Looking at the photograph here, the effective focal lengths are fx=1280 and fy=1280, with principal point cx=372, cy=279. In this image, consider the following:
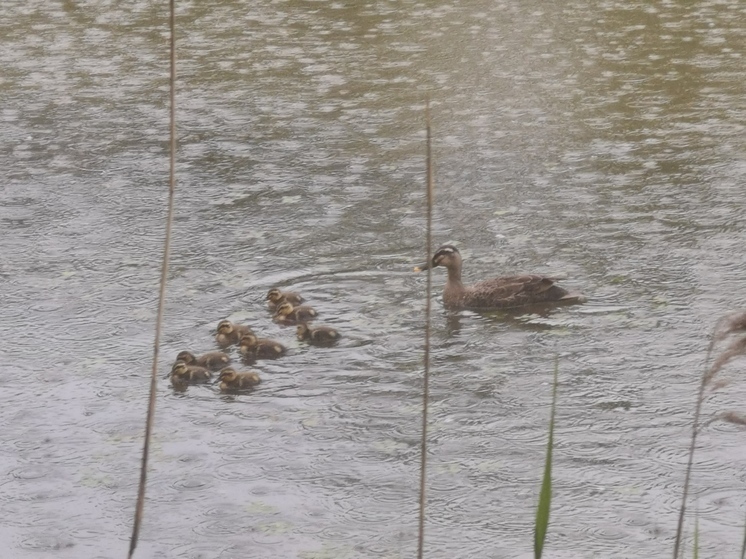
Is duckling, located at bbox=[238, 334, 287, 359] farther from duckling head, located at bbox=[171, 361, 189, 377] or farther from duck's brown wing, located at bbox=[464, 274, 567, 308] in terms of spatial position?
duck's brown wing, located at bbox=[464, 274, 567, 308]

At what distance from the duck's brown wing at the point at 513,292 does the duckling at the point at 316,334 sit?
88cm

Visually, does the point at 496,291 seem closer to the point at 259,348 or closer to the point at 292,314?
the point at 292,314

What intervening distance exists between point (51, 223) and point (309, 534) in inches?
169

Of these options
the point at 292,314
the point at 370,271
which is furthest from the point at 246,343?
the point at 370,271

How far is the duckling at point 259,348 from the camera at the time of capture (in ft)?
20.6

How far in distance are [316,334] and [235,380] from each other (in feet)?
1.95

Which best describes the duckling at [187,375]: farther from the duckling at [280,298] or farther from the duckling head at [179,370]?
the duckling at [280,298]

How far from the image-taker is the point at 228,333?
21.1 feet

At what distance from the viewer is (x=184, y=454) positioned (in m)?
5.44

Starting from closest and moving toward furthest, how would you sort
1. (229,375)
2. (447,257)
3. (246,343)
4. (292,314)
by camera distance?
(229,375), (246,343), (292,314), (447,257)

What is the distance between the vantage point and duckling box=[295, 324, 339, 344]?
6.45 m

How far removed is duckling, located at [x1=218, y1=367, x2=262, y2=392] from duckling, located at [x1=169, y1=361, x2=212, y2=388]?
0.09 m

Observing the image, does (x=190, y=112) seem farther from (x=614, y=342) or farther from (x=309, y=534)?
(x=309, y=534)

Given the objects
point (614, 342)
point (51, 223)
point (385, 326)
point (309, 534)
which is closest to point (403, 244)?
point (385, 326)
